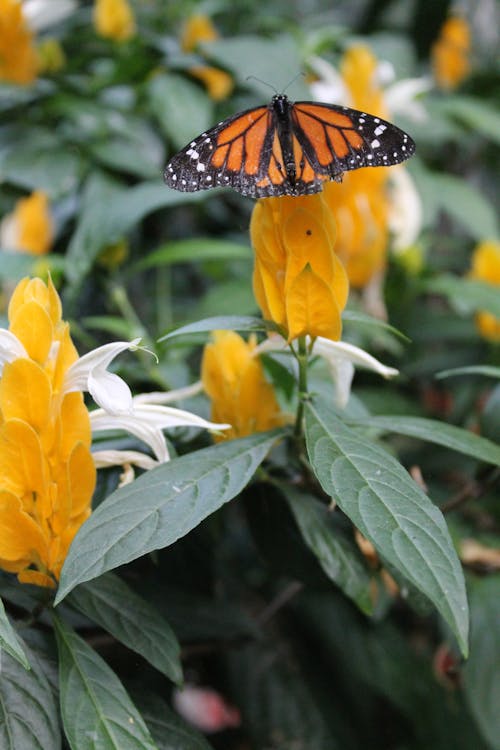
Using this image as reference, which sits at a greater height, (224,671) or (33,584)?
(33,584)

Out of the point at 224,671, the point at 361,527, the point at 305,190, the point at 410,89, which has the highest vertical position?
the point at 410,89

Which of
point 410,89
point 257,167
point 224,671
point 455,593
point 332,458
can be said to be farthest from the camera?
point 410,89

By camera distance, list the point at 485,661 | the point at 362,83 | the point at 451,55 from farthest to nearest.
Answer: the point at 451,55 → the point at 362,83 → the point at 485,661

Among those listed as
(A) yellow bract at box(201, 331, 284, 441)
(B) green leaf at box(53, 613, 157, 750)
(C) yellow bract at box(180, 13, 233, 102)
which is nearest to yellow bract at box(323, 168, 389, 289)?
(C) yellow bract at box(180, 13, 233, 102)

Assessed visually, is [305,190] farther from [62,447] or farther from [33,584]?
[33,584]

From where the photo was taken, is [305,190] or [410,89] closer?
[305,190]

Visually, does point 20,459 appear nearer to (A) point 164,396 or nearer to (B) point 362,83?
(A) point 164,396

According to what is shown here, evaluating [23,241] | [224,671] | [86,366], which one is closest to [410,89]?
[23,241]

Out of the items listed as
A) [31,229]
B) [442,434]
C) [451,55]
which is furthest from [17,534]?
[451,55]
